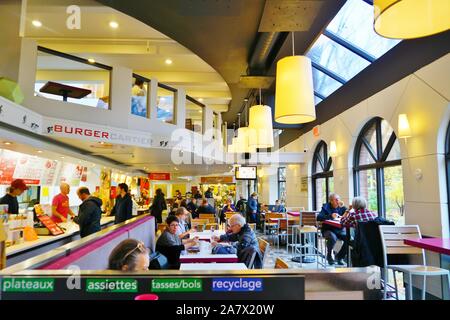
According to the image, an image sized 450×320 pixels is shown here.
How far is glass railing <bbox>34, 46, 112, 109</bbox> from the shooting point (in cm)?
516

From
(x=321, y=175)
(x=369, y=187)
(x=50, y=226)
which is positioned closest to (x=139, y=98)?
(x=50, y=226)

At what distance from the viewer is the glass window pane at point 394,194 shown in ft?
19.4

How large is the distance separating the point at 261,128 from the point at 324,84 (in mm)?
5210

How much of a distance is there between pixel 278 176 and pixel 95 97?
38.4ft

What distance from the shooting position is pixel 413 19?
78.9 inches

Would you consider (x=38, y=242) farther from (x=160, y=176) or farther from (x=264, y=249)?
(x=160, y=176)

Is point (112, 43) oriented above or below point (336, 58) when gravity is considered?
above

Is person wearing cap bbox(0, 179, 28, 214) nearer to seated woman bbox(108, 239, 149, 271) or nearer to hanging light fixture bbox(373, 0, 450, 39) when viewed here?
seated woman bbox(108, 239, 149, 271)

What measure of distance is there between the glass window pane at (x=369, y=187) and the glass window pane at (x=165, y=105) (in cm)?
481

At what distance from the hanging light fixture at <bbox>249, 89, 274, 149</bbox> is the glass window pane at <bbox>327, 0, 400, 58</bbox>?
297 cm

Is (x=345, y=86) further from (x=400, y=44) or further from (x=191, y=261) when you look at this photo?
(x=191, y=261)

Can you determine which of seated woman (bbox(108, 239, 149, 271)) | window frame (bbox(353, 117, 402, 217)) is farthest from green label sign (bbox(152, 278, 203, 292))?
window frame (bbox(353, 117, 402, 217))
